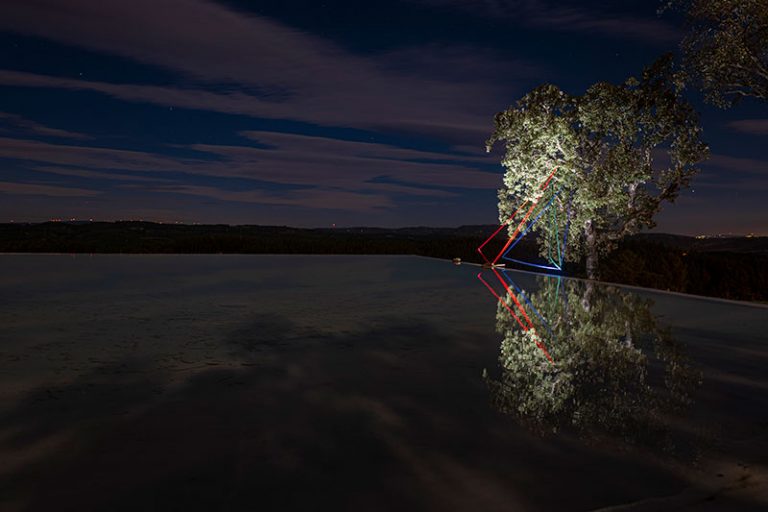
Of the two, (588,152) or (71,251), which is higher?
(588,152)

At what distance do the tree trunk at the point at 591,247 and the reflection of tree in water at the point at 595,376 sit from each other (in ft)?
28.6

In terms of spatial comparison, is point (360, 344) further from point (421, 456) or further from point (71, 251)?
point (71, 251)

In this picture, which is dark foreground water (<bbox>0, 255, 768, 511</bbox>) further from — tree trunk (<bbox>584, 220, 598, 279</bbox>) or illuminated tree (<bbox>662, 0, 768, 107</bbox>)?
tree trunk (<bbox>584, 220, 598, 279</bbox>)

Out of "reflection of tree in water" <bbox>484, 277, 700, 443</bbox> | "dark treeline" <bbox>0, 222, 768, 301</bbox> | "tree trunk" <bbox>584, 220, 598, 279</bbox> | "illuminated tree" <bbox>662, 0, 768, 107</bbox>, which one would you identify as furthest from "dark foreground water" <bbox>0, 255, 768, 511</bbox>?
"dark treeline" <bbox>0, 222, 768, 301</bbox>

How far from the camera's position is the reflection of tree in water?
4.09 metres

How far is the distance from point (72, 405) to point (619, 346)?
19.4 feet

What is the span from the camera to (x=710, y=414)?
170 inches

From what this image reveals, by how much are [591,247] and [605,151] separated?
10.2 feet

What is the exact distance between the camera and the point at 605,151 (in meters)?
17.5

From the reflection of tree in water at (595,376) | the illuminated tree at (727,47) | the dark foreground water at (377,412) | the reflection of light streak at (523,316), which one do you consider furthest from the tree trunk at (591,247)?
the dark foreground water at (377,412)

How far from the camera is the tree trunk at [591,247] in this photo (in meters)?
17.9

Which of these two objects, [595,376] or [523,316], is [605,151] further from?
[595,376]

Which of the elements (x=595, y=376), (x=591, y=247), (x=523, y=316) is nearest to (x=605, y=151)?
(x=591, y=247)

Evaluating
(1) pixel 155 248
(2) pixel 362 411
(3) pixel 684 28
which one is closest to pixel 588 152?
(3) pixel 684 28
